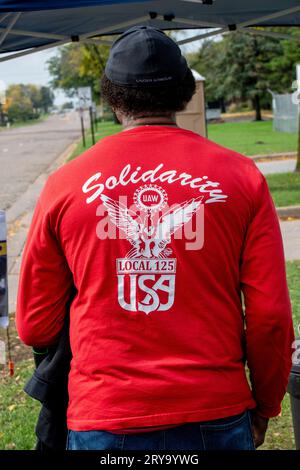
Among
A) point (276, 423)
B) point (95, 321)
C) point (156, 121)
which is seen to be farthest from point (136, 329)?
point (276, 423)

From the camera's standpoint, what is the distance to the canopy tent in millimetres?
5191

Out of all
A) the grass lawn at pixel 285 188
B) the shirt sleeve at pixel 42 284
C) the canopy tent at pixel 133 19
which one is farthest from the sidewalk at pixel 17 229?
the shirt sleeve at pixel 42 284

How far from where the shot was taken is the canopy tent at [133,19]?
5.19 meters

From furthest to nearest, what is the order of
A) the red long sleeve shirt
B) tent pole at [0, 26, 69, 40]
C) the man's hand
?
tent pole at [0, 26, 69, 40], the man's hand, the red long sleeve shirt

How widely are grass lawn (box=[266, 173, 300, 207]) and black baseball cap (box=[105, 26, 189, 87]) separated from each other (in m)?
9.88

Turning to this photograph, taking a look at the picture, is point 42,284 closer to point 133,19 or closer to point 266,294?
point 266,294

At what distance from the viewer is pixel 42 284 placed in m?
2.14

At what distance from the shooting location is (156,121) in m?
2.08

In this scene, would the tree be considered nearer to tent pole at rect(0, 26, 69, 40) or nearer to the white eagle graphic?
tent pole at rect(0, 26, 69, 40)

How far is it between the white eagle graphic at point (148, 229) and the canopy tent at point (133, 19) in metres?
3.22

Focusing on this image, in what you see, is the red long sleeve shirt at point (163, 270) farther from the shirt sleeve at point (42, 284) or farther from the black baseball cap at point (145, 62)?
the black baseball cap at point (145, 62)

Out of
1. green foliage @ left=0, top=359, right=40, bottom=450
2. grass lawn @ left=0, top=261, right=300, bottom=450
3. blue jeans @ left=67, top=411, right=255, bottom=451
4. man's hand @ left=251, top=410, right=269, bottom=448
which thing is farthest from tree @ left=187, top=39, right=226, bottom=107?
blue jeans @ left=67, top=411, right=255, bottom=451
